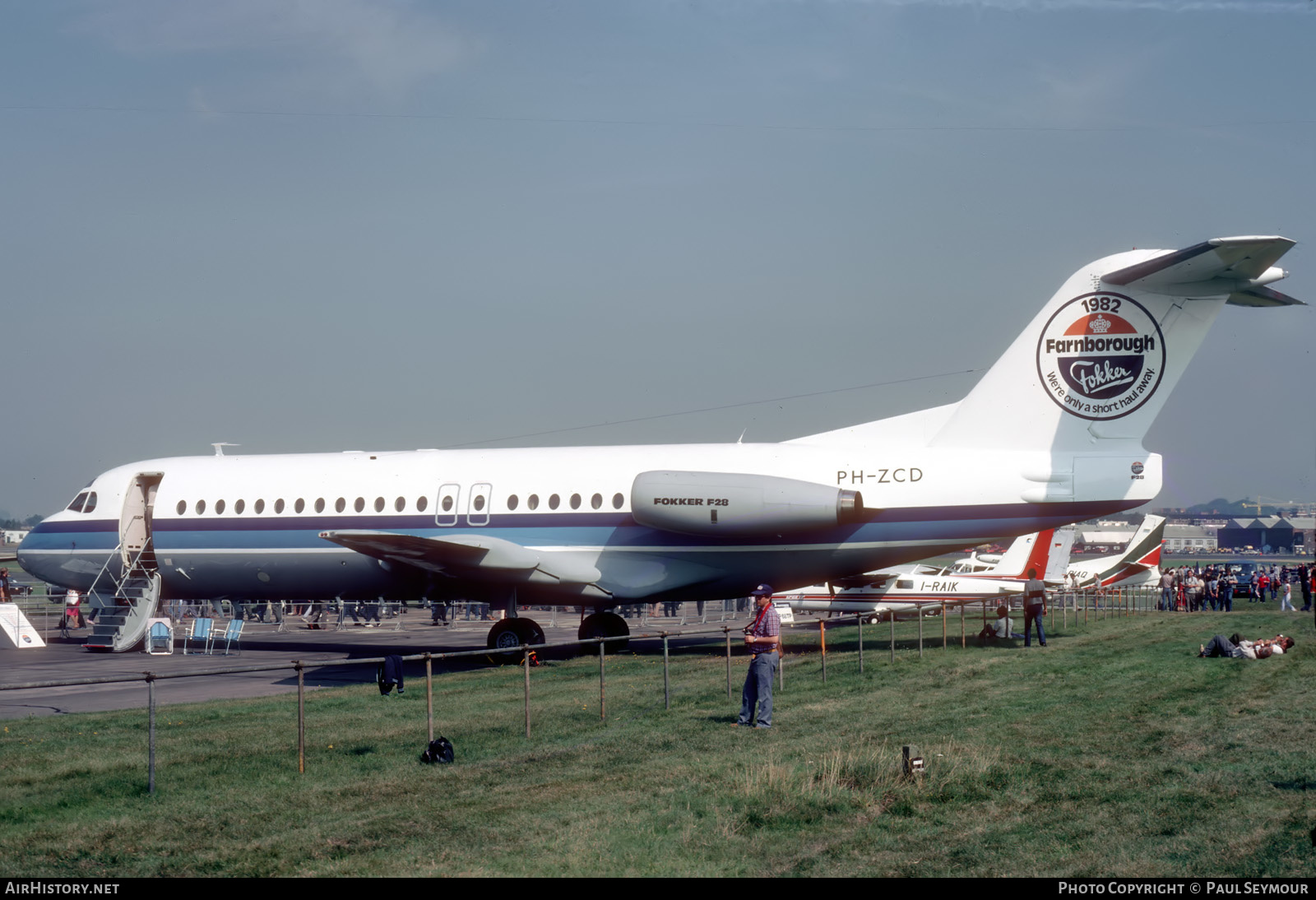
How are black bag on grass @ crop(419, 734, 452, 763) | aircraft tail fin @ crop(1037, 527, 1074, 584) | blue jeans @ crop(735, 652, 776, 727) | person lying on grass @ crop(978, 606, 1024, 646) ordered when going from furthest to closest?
1. aircraft tail fin @ crop(1037, 527, 1074, 584)
2. person lying on grass @ crop(978, 606, 1024, 646)
3. blue jeans @ crop(735, 652, 776, 727)
4. black bag on grass @ crop(419, 734, 452, 763)

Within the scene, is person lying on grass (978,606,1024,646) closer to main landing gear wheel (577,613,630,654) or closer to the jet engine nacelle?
the jet engine nacelle

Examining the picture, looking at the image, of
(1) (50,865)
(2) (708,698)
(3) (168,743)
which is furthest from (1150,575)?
(1) (50,865)

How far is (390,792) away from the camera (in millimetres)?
11109

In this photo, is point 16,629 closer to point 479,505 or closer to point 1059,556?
point 479,505

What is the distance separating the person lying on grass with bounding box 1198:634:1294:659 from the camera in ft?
72.0

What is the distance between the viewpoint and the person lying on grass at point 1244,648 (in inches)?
864

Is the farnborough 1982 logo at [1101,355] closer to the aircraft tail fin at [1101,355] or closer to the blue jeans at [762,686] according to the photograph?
the aircraft tail fin at [1101,355]

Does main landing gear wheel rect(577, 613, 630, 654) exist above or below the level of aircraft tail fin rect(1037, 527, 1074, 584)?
below

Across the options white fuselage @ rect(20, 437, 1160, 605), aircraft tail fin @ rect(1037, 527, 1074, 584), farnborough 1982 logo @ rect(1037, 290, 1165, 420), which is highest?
farnborough 1982 logo @ rect(1037, 290, 1165, 420)

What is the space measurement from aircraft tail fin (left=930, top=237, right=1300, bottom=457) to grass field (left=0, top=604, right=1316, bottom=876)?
17.4 feet

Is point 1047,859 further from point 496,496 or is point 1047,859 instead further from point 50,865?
point 496,496

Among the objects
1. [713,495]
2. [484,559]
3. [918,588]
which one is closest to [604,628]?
[484,559]

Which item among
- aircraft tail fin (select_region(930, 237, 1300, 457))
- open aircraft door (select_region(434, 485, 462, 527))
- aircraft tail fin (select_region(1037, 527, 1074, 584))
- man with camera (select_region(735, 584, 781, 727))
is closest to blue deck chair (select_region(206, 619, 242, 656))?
open aircraft door (select_region(434, 485, 462, 527))
